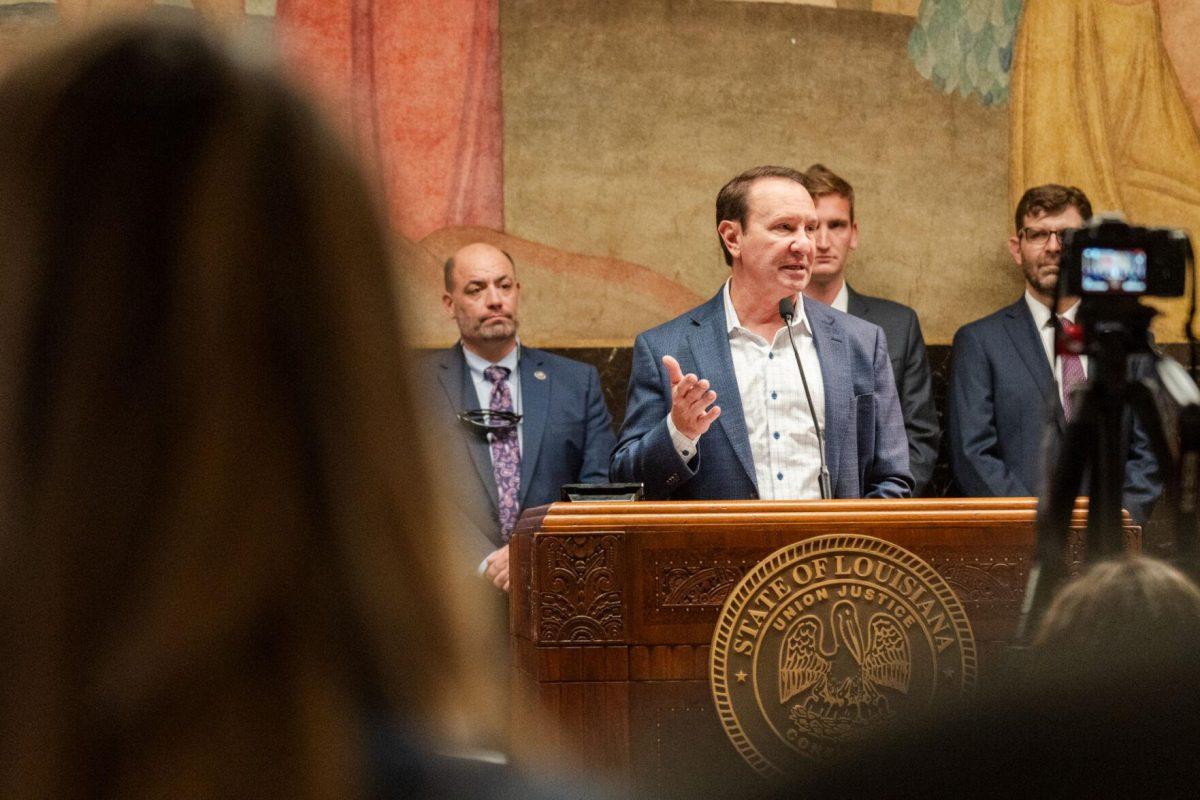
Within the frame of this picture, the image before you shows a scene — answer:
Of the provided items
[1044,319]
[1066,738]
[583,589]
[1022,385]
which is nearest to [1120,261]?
[583,589]

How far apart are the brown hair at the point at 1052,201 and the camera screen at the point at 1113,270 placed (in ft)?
14.9

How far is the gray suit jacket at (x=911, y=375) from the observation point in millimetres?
6691

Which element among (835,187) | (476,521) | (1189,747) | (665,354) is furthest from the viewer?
(835,187)

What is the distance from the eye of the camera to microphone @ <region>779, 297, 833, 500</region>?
14.9ft

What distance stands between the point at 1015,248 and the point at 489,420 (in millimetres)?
2967

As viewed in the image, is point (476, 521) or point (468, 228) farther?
point (468, 228)

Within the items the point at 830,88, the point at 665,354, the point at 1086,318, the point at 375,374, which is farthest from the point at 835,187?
the point at 375,374

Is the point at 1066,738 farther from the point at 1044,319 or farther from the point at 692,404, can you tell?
the point at 1044,319

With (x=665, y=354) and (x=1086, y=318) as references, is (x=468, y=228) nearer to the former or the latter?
(x=665, y=354)

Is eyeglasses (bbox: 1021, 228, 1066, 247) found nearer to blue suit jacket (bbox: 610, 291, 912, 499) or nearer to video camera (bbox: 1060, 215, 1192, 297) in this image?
blue suit jacket (bbox: 610, 291, 912, 499)

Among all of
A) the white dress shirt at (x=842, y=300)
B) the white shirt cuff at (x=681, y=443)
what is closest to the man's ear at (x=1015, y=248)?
the white dress shirt at (x=842, y=300)

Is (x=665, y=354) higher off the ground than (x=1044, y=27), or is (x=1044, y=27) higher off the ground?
(x=1044, y=27)

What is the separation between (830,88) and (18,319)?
7335mm

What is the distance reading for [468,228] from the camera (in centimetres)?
742
